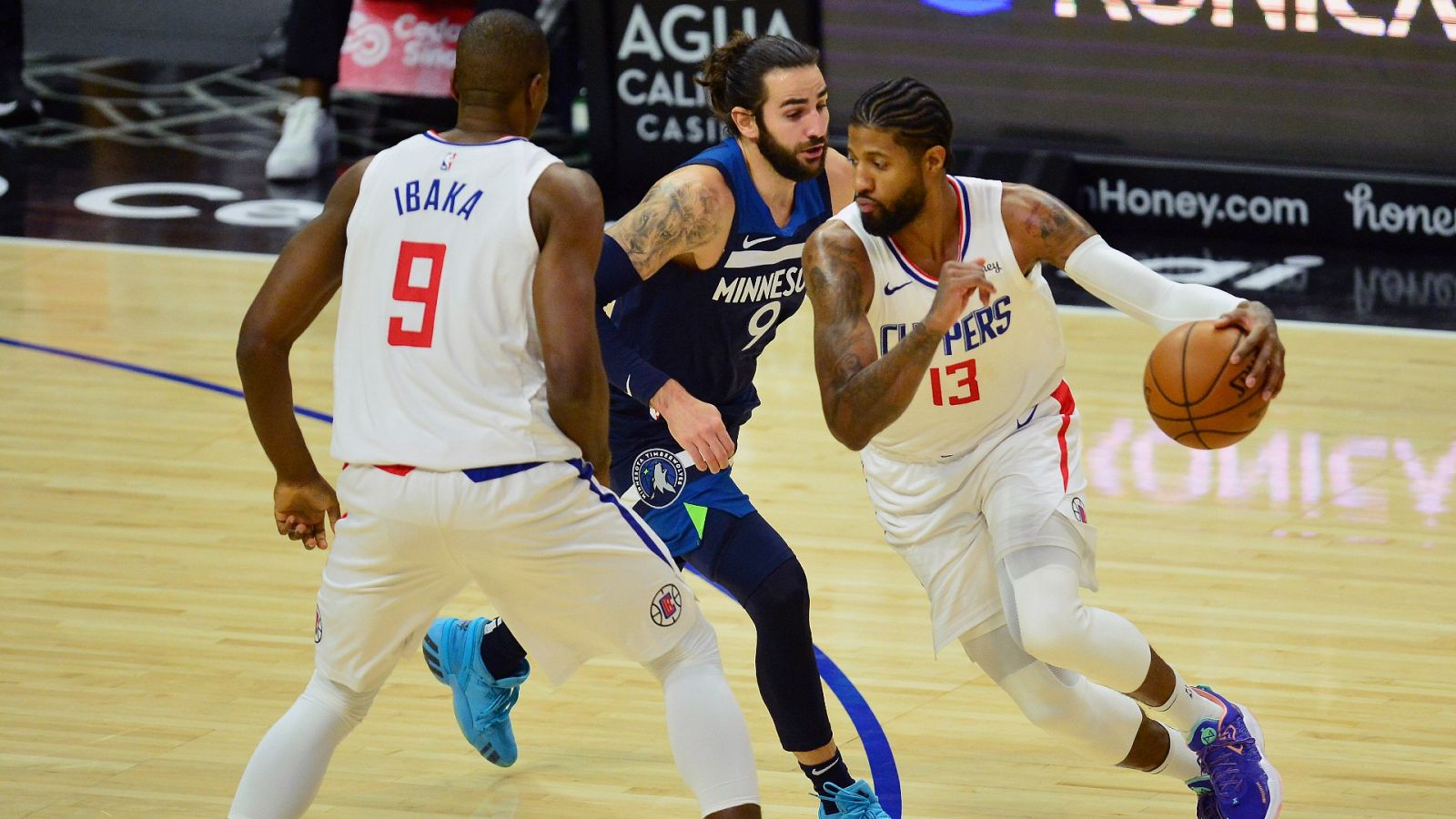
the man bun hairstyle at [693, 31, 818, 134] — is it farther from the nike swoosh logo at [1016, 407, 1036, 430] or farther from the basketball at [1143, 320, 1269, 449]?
the basketball at [1143, 320, 1269, 449]

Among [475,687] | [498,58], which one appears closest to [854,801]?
[475,687]

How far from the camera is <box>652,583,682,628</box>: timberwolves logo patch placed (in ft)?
11.3

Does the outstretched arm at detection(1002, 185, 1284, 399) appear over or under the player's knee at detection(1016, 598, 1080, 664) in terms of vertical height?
over

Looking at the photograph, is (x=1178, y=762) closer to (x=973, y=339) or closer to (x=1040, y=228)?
(x=973, y=339)

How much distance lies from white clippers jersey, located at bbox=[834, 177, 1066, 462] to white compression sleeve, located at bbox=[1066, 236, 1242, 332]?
0.35ft

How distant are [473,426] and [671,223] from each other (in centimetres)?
91

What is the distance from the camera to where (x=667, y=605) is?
3.45m

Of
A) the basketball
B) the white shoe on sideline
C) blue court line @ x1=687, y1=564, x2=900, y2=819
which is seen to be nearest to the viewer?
the basketball

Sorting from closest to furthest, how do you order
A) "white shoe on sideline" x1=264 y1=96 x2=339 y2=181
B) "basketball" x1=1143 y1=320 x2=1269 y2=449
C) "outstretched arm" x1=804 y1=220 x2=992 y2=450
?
"outstretched arm" x1=804 y1=220 x2=992 y2=450 → "basketball" x1=1143 y1=320 x2=1269 y2=449 → "white shoe on sideline" x1=264 y1=96 x2=339 y2=181

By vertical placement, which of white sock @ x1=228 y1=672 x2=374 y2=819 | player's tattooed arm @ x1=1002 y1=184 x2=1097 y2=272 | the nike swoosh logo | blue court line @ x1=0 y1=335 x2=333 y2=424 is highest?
player's tattooed arm @ x1=1002 y1=184 x2=1097 y2=272

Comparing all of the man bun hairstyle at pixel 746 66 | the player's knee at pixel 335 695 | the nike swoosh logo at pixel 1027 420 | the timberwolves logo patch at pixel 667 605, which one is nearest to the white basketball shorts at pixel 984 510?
the nike swoosh logo at pixel 1027 420

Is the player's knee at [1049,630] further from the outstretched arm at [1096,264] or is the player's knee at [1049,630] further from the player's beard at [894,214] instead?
the player's beard at [894,214]

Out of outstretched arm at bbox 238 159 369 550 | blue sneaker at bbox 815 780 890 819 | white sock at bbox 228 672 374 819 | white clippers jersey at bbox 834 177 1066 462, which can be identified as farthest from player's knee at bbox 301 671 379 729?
white clippers jersey at bbox 834 177 1066 462

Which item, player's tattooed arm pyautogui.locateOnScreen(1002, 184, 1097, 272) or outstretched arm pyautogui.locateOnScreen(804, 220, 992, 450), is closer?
outstretched arm pyautogui.locateOnScreen(804, 220, 992, 450)
